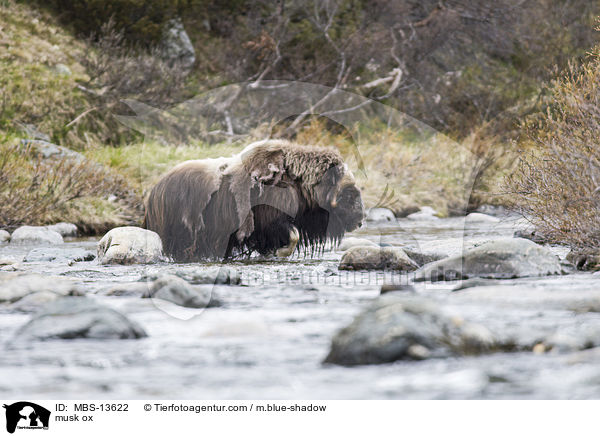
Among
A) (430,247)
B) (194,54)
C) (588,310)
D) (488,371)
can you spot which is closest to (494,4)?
(194,54)

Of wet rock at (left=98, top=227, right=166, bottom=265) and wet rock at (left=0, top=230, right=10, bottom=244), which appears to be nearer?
wet rock at (left=98, top=227, right=166, bottom=265)

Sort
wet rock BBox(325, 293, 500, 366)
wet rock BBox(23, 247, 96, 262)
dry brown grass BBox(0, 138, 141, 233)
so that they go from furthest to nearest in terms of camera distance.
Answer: dry brown grass BBox(0, 138, 141, 233), wet rock BBox(23, 247, 96, 262), wet rock BBox(325, 293, 500, 366)

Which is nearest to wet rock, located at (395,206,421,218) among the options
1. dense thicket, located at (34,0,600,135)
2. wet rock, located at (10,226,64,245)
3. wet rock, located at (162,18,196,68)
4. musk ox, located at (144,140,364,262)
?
dense thicket, located at (34,0,600,135)

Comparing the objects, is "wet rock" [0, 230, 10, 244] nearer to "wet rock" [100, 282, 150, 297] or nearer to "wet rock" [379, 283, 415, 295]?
"wet rock" [100, 282, 150, 297]

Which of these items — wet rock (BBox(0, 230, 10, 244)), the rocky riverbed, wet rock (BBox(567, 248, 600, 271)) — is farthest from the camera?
wet rock (BBox(0, 230, 10, 244))

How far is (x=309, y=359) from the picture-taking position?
9.78 feet

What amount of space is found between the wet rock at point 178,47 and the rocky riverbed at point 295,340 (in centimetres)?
1194

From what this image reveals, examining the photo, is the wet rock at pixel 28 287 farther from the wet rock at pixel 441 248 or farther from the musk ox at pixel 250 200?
the wet rock at pixel 441 248

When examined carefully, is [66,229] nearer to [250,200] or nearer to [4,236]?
[4,236]

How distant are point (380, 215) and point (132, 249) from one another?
15.8ft

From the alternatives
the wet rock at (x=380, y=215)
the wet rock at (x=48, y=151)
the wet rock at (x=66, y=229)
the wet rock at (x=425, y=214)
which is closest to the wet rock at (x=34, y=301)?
the wet rock at (x=66, y=229)

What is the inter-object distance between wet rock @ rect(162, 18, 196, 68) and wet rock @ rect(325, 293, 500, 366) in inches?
541

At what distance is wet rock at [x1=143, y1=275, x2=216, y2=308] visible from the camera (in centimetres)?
415
